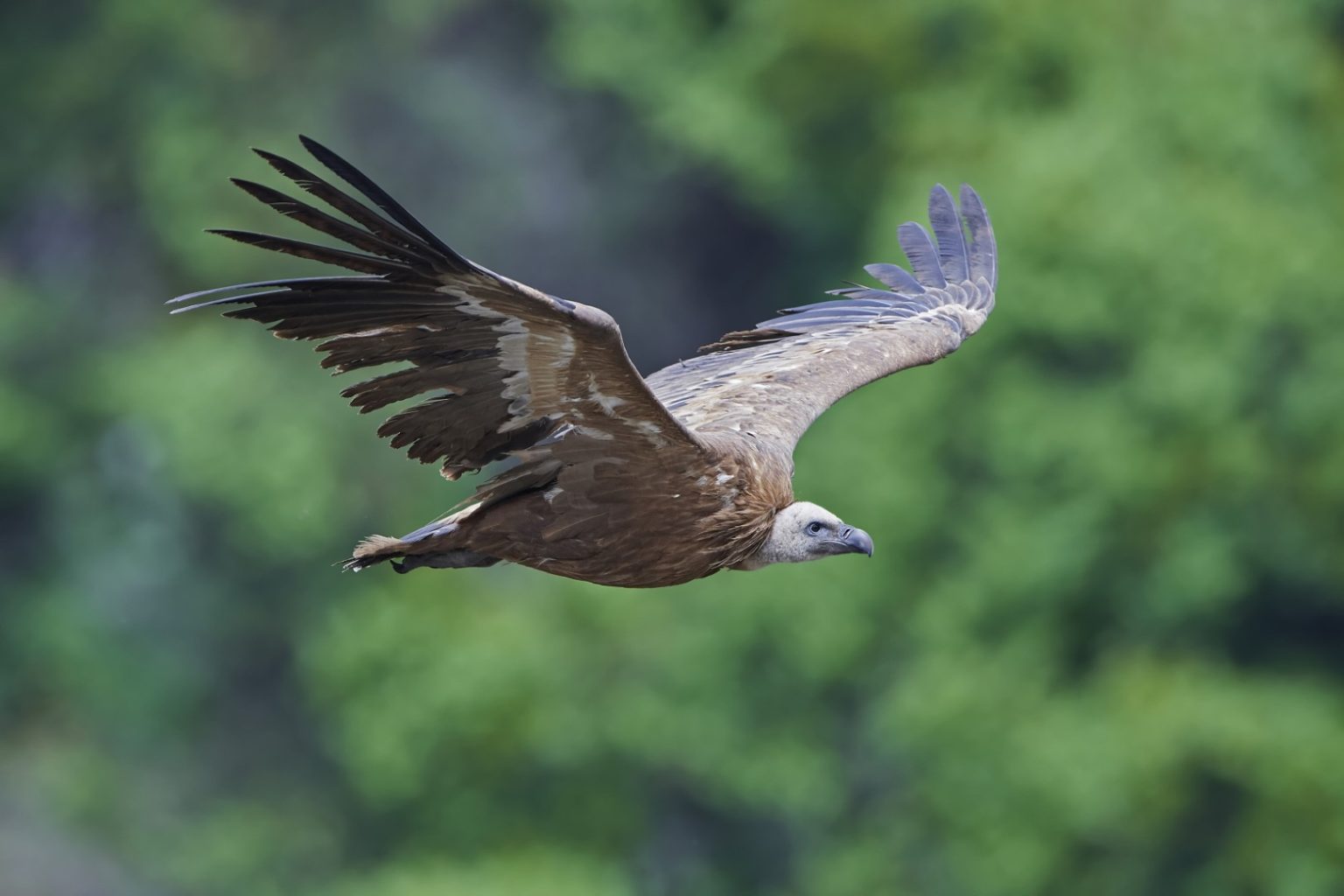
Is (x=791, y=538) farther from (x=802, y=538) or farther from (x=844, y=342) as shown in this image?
(x=844, y=342)

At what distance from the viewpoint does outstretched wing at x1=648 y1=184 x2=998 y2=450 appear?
9.84 meters

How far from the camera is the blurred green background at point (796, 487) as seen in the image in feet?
107

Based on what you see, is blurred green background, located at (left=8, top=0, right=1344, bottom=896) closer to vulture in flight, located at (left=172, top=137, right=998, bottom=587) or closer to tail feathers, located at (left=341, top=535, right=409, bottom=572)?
vulture in flight, located at (left=172, top=137, right=998, bottom=587)

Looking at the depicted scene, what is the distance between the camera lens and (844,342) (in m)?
10.9

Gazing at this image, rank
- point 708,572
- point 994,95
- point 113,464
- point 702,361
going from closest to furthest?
1. point 708,572
2. point 702,361
3. point 113,464
4. point 994,95

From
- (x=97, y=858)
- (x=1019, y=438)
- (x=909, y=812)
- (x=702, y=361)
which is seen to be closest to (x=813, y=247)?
(x=1019, y=438)

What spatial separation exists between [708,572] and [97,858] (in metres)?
27.1

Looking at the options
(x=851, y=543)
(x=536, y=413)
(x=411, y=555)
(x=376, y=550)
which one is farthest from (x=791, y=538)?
(x=376, y=550)

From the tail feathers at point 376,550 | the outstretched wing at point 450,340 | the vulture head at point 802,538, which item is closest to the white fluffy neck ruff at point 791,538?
the vulture head at point 802,538

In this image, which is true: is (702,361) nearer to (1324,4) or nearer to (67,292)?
(67,292)

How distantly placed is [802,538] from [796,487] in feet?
88.4

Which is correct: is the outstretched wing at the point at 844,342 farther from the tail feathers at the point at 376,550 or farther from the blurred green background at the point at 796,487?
the blurred green background at the point at 796,487

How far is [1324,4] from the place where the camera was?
1722 inches

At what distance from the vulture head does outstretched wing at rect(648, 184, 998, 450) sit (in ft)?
1.31
